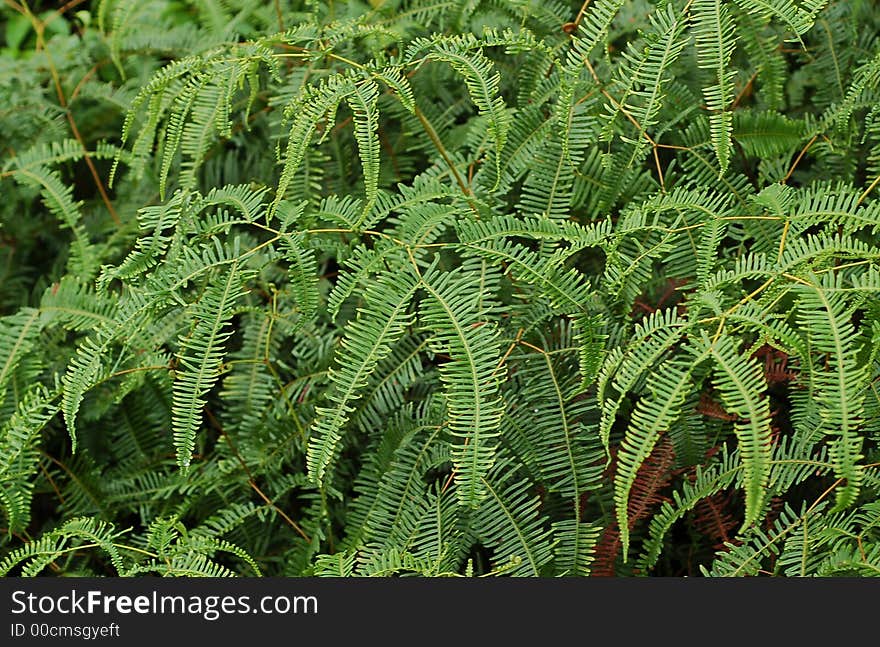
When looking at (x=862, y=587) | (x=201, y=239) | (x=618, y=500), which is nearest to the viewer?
(x=618, y=500)

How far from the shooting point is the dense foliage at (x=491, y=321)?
1.52 metres

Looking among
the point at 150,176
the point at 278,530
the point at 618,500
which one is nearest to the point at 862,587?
the point at 618,500

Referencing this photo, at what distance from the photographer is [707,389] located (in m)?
1.85

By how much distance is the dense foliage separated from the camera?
1518 millimetres

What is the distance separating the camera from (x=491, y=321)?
1.80 metres

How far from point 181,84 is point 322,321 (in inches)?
25.4

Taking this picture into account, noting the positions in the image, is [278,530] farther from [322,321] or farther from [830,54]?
[830,54]

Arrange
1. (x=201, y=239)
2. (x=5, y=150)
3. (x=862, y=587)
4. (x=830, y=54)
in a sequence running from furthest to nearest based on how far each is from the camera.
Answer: (x=5, y=150) → (x=830, y=54) → (x=201, y=239) → (x=862, y=587)

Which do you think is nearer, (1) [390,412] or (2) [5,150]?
(1) [390,412]

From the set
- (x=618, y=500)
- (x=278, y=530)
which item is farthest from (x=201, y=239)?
(x=618, y=500)

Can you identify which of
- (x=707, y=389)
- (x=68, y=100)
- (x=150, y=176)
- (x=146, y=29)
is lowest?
(x=707, y=389)

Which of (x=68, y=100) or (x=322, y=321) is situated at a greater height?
(x=68, y=100)

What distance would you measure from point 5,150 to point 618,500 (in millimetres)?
2136

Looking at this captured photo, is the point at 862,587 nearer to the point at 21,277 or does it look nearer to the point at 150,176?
the point at 150,176
